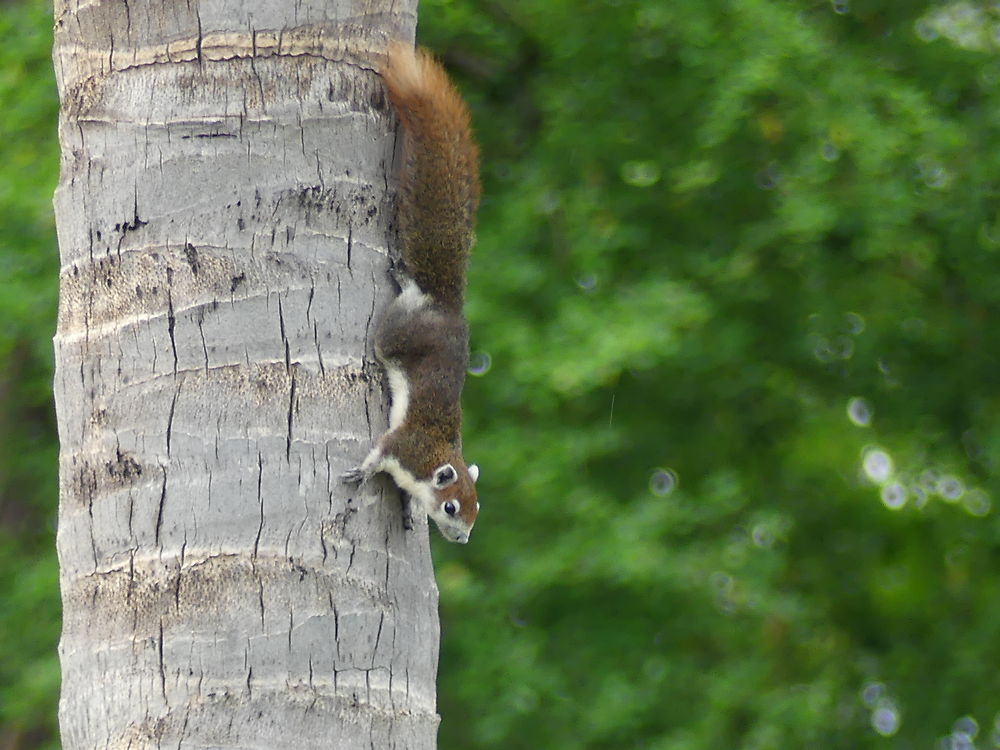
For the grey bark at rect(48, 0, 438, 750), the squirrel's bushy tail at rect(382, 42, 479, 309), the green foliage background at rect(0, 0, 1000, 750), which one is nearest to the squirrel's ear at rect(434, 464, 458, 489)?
the squirrel's bushy tail at rect(382, 42, 479, 309)

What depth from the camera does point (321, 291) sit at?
2307 millimetres

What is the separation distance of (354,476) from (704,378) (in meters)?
5.29

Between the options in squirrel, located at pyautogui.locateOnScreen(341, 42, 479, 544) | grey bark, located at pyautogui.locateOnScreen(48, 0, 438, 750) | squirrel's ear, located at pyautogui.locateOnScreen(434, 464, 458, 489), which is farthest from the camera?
squirrel's ear, located at pyautogui.locateOnScreen(434, 464, 458, 489)

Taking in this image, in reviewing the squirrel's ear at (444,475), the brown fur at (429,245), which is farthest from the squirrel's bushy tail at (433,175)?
the squirrel's ear at (444,475)

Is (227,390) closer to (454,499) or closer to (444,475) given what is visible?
(444,475)

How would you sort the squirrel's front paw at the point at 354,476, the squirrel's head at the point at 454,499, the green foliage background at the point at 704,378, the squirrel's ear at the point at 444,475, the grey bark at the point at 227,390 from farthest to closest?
the green foliage background at the point at 704,378, the squirrel's head at the point at 454,499, the squirrel's ear at the point at 444,475, the squirrel's front paw at the point at 354,476, the grey bark at the point at 227,390

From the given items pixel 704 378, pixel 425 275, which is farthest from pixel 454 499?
pixel 704 378

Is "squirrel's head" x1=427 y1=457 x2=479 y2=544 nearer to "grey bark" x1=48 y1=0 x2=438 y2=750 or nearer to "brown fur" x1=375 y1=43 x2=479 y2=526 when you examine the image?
"brown fur" x1=375 y1=43 x2=479 y2=526

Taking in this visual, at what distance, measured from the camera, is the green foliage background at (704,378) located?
252 inches

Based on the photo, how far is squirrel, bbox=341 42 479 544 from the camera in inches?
95.4

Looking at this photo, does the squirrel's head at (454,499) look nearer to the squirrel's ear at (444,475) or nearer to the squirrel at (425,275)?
the squirrel's ear at (444,475)

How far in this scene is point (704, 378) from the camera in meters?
7.37

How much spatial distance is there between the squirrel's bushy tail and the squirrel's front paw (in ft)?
1.37

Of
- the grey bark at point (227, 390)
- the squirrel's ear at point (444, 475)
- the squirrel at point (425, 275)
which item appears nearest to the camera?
the grey bark at point (227, 390)
